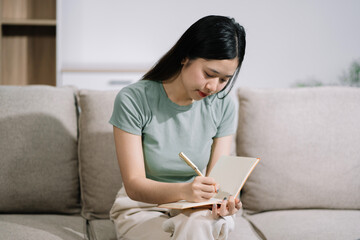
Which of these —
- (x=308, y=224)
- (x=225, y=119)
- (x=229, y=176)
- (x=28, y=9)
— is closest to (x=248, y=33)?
(x=28, y=9)

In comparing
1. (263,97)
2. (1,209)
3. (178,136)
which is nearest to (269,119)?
(263,97)

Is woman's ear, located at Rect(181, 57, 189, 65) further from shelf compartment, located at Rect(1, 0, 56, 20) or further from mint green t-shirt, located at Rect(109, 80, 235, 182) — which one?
shelf compartment, located at Rect(1, 0, 56, 20)

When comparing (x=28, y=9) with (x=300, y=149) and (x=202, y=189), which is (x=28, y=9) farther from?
(x=202, y=189)

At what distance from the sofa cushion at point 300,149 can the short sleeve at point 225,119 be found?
0.25 meters

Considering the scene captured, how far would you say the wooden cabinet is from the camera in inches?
121

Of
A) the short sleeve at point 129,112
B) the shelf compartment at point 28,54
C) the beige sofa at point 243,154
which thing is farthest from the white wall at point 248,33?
the short sleeve at point 129,112

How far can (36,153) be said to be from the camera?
153cm

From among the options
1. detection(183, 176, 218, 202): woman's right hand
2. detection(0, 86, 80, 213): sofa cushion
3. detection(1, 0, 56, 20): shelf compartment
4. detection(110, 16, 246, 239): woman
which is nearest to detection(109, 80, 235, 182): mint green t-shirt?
detection(110, 16, 246, 239): woman

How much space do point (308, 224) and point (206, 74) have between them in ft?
2.31

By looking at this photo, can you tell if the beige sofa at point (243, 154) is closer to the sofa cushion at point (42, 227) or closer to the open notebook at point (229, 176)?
the sofa cushion at point (42, 227)

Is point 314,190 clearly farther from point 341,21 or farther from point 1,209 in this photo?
point 341,21

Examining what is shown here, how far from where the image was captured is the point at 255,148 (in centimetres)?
170

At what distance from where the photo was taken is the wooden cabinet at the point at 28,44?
3076 millimetres

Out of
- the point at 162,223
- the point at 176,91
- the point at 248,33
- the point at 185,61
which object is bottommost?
the point at 162,223
